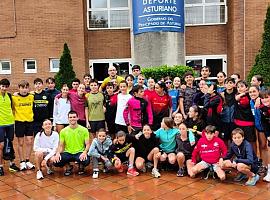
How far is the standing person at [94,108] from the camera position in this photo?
19.4 ft

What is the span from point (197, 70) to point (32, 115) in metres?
9.07

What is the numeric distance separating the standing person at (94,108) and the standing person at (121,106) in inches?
12.6

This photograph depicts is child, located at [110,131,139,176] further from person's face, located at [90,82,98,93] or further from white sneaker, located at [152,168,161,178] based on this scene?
person's face, located at [90,82,98,93]

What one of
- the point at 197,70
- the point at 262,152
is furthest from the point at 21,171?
the point at 197,70

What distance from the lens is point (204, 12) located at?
13.2 metres

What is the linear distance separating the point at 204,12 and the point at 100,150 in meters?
9.74

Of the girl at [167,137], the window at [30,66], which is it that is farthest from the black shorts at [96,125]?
the window at [30,66]

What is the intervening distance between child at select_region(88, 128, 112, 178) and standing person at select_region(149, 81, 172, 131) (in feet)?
3.43

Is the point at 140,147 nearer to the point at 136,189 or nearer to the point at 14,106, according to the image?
the point at 136,189

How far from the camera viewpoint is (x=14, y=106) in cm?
562

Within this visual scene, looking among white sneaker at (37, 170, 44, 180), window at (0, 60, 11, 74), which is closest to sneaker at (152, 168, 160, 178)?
white sneaker at (37, 170, 44, 180)

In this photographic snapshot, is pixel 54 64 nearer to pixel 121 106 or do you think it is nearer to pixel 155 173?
pixel 121 106

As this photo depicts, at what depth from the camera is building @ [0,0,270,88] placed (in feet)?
42.4

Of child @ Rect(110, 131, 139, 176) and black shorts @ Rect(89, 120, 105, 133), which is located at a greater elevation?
black shorts @ Rect(89, 120, 105, 133)
